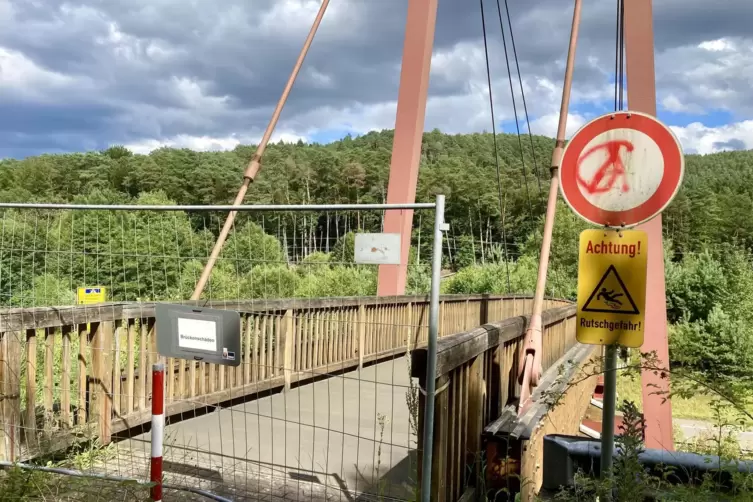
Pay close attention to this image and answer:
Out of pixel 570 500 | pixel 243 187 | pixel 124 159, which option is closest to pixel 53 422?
pixel 243 187

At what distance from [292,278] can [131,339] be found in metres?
1.12

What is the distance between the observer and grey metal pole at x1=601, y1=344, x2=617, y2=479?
220 cm

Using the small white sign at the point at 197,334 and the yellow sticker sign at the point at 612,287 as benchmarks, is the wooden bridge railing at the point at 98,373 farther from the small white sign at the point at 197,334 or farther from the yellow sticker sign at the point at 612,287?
the yellow sticker sign at the point at 612,287

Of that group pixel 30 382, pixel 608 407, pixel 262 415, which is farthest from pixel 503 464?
pixel 30 382

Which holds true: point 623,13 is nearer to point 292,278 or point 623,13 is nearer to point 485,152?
point 292,278

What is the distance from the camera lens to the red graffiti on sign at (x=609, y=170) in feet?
7.38

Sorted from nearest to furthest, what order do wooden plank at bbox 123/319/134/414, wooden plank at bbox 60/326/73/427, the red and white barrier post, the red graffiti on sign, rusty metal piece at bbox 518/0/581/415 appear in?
the red graffiti on sign → the red and white barrier post → rusty metal piece at bbox 518/0/581/415 → wooden plank at bbox 60/326/73/427 → wooden plank at bbox 123/319/134/414

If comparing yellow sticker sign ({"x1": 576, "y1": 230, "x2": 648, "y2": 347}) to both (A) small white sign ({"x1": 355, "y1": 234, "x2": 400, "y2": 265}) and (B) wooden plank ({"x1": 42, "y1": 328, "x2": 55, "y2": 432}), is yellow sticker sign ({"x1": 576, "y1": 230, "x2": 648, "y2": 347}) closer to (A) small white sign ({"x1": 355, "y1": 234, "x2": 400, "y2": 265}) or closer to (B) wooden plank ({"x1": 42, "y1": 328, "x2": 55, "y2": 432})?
(A) small white sign ({"x1": 355, "y1": 234, "x2": 400, "y2": 265})

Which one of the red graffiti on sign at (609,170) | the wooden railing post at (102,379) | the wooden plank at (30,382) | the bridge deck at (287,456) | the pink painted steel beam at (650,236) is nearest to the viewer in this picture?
the red graffiti on sign at (609,170)

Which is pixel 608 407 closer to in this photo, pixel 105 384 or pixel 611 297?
pixel 611 297

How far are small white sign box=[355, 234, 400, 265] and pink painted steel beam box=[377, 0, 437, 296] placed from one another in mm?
5733

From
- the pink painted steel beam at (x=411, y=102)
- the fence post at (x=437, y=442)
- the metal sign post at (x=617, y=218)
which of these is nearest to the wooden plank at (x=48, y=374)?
the fence post at (x=437, y=442)

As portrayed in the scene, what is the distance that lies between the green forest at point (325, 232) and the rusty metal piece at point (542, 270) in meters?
0.74

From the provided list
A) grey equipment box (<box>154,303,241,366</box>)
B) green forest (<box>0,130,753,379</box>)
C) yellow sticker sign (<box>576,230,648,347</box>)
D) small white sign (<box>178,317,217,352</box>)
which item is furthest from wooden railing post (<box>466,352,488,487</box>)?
small white sign (<box>178,317,217,352</box>)
